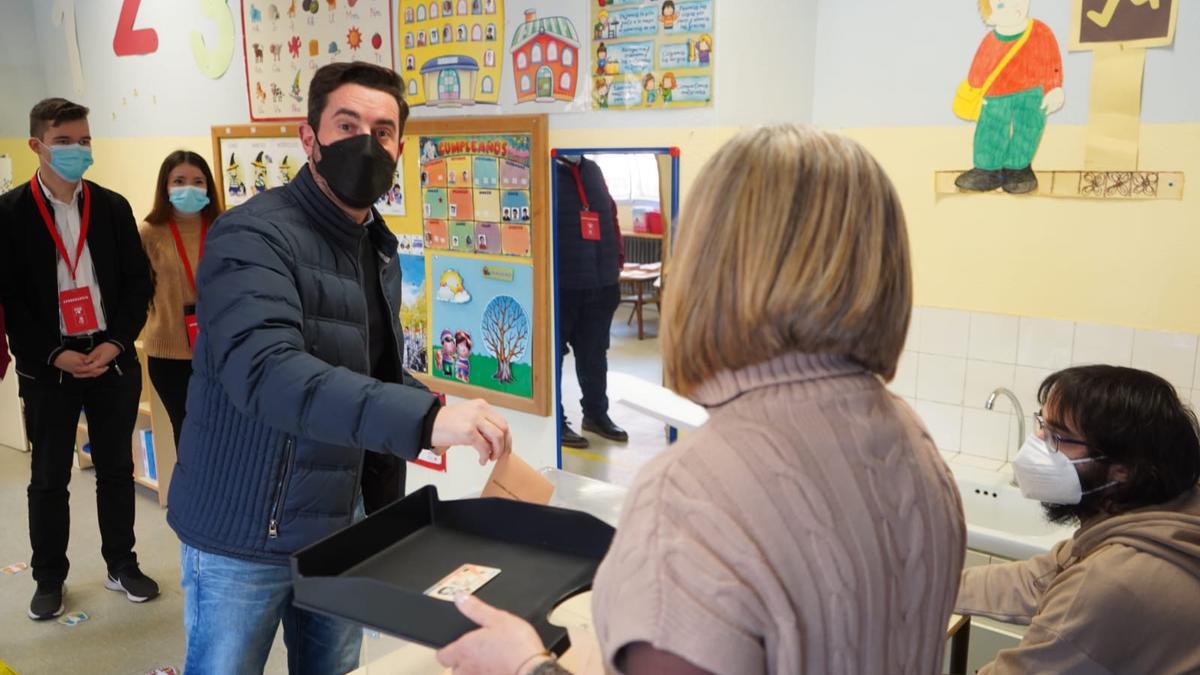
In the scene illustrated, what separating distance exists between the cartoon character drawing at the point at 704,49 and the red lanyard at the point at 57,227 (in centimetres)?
216

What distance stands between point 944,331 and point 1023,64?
771 mm

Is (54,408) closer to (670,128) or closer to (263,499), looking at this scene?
(263,499)

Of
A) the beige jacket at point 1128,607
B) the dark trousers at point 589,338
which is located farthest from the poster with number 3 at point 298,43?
the beige jacket at point 1128,607

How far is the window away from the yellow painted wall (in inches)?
1.9

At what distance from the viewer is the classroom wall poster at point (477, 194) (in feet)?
10.1

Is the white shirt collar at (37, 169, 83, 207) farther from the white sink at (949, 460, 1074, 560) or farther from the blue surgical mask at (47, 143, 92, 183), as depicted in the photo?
the white sink at (949, 460, 1074, 560)

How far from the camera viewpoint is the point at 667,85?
267 centimetres

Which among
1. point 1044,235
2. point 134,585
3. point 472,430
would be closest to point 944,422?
point 1044,235

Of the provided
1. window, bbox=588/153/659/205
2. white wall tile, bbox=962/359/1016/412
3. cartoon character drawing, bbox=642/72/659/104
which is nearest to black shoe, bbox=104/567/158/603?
window, bbox=588/153/659/205

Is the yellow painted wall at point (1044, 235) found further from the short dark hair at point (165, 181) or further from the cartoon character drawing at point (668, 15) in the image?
the short dark hair at point (165, 181)

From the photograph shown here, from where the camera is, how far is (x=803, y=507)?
0.79 meters

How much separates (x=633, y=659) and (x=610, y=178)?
224cm

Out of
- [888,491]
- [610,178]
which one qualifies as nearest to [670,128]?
[610,178]

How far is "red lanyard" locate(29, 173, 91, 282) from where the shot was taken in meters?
3.12
